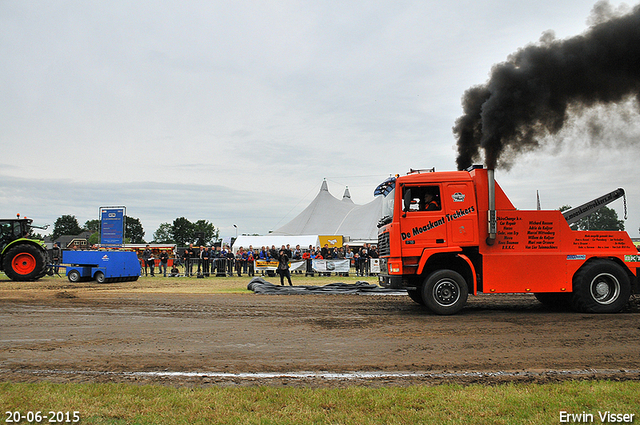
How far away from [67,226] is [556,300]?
174 metres

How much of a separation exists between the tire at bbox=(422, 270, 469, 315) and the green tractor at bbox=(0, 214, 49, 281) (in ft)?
60.9

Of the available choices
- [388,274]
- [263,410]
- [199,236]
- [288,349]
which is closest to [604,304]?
[388,274]

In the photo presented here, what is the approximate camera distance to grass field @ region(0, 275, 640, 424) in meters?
4.01

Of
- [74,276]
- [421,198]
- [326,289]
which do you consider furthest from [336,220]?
[421,198]

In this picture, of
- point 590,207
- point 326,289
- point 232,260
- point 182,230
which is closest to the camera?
point 590,207

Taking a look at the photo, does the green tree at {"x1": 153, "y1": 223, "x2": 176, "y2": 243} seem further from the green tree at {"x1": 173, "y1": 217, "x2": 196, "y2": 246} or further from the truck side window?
the truck side window

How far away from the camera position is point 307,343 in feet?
24.0

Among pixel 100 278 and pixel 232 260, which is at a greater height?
pixel 232 260

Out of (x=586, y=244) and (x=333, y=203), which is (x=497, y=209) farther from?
(x=333, y=203)

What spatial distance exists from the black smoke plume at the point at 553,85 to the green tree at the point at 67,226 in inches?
6651

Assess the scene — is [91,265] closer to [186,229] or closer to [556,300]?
[556,300]

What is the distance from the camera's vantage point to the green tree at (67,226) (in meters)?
158

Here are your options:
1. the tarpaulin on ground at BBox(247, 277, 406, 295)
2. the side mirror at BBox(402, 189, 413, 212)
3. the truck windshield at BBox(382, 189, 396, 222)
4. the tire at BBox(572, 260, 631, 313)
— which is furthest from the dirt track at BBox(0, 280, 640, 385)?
the tarpaulin on ground at BBox(247, 277, 406, 295)

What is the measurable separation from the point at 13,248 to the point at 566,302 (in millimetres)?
21966
